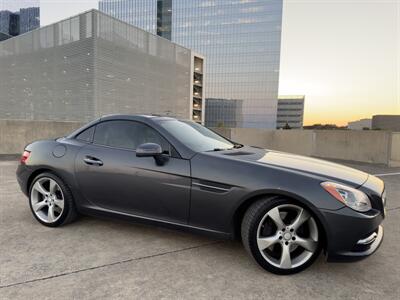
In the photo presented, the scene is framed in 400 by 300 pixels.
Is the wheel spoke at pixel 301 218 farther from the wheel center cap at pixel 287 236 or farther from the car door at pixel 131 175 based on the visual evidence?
the car door at pixel 131 175

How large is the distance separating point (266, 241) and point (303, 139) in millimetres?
10285

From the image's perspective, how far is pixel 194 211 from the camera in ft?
9.63

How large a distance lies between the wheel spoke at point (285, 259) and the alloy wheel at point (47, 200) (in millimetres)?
2577

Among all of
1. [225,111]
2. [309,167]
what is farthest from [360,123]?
[309,167]

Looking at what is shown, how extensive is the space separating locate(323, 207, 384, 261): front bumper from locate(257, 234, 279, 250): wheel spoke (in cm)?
43

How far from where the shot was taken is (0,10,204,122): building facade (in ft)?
167

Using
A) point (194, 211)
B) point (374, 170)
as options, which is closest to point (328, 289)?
point (194, 211)

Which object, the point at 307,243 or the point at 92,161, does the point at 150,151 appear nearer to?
the point at 92,161

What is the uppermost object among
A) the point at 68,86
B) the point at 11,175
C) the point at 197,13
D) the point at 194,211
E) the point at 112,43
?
the point at 197,13

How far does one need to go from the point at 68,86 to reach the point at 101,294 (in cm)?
5740

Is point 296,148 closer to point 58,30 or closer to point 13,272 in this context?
point 13,272

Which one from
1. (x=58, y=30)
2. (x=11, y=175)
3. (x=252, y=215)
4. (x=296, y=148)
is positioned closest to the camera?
(x=252, y=215)

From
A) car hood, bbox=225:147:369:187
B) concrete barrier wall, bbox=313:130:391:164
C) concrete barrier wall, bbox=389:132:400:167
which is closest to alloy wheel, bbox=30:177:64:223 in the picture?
car hood, bbox=225:147:369:187

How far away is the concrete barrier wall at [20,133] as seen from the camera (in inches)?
409
